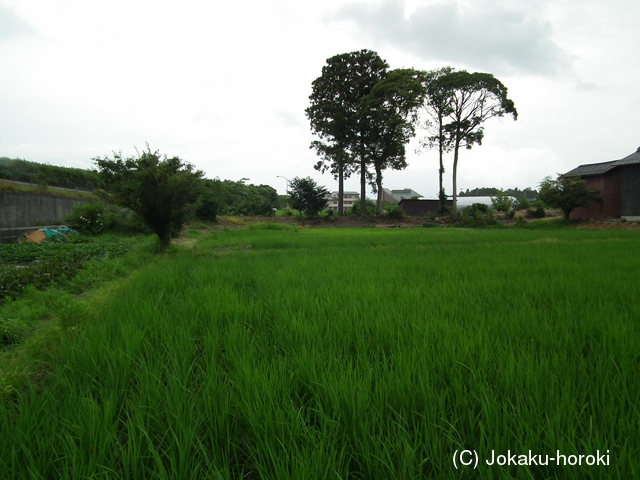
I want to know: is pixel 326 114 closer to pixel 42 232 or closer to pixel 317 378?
pixel 42 232

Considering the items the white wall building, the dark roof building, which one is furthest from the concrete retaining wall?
the white wall building

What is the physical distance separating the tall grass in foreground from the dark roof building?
722 inches

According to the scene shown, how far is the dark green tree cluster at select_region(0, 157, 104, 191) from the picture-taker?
33.2ft

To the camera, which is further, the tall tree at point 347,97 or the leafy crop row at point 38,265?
the tall tree at point 347,97

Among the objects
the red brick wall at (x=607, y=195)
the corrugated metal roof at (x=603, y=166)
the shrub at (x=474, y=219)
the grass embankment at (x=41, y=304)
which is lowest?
the grass embankment at (x=41, y=304)

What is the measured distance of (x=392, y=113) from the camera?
19250 millimetres

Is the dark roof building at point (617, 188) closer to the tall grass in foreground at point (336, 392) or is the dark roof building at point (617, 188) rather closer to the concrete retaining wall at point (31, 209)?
the tall grass in foreground at point (336, 392)

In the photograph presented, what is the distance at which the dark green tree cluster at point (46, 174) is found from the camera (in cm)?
1011

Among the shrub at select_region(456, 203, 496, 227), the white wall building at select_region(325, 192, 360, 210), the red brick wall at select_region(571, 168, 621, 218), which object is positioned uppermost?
the white wall building at select_region(325, 192, 360, 210)

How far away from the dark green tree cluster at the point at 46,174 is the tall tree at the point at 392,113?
1624 centimetres

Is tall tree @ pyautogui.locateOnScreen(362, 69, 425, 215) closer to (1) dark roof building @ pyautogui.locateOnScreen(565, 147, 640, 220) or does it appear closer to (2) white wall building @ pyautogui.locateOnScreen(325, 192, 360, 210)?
(1) dark roof building @ pyautogui.locateOnScreen(565, 147, 640, 220)

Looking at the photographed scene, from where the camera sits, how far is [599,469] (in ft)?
2.84

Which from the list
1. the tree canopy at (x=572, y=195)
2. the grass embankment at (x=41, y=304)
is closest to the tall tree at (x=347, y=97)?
the tree canopy at (x=572, y=195)

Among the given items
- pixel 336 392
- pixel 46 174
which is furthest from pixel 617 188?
pixel 46 174
